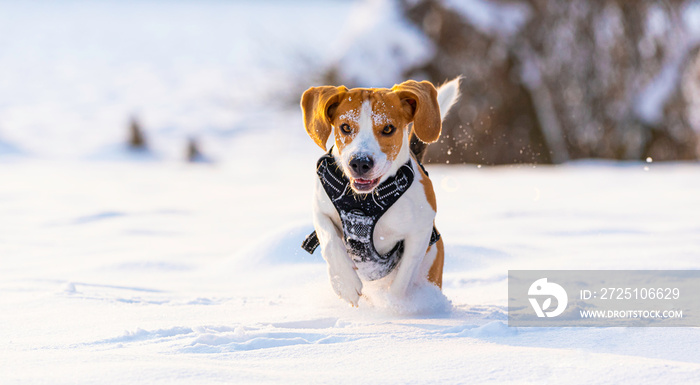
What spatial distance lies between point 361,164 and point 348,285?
59 centimetres

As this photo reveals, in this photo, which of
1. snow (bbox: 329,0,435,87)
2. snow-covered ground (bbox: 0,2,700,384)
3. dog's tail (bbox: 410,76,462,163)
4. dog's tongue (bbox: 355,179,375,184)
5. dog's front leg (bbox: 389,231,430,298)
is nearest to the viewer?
snow-covered ground (bbox: 0,2,700,384)

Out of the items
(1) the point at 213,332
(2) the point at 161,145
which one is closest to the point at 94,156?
(2) the point at 161,145

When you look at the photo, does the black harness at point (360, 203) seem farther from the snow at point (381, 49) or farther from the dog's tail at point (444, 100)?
the snow at point (381, 49)

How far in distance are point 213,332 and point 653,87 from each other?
386 inches

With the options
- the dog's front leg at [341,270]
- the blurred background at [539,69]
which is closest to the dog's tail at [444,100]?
the dog's front leg at [341,270]

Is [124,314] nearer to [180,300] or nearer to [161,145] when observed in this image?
[180,300]

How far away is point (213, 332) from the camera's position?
9.16 ft

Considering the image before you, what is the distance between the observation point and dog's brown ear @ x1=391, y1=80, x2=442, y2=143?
3.22 m

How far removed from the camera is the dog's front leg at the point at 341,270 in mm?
3229

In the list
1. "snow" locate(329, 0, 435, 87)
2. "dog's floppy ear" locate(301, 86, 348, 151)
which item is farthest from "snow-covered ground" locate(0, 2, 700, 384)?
"snow" locate(329, 0, 435, 87)

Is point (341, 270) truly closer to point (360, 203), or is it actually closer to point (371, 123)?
point (360, 203)

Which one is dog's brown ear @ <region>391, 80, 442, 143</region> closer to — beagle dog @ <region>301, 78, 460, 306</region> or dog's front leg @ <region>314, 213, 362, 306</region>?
beagle dog @ <region>301, 78, 460, 306</region>

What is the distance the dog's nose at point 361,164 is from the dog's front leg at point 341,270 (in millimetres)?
423

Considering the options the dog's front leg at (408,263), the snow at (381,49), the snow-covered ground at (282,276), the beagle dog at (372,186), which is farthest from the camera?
the snow at (381,49)
